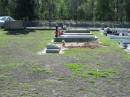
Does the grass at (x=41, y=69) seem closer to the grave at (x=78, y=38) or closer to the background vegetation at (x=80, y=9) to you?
the grave at (x=78, y=38)

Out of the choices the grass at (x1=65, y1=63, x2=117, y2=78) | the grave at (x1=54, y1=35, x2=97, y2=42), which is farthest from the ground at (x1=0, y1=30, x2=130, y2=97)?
the grave at (x1=54, y1=35, x2=97, y2=42)

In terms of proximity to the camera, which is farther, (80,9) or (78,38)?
(80,9)

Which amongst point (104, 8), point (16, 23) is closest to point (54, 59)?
point (16, 23)

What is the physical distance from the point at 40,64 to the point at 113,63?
2.97 m

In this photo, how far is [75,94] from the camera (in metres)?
10.6

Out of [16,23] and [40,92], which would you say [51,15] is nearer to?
[16,23]

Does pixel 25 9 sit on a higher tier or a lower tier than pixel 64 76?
higher

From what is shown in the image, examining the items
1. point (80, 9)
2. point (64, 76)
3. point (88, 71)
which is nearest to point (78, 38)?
point (88, 71)

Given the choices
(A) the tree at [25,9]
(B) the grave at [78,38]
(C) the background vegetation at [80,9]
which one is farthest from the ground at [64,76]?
(C) the background vegetation at [80,9]

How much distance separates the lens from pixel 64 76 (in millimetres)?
13625

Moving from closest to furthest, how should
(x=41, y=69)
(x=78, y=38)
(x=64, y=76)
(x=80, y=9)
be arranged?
1. (x=64, y=76)
2. (x=41, y=69)
3. (x=78, y=38)
4. (x=80, y=9)

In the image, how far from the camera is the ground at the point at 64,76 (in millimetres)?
10906

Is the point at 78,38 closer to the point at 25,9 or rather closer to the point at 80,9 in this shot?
the point at 25,9

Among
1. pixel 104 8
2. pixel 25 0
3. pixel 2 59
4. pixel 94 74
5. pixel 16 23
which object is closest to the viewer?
pixel 94 74
